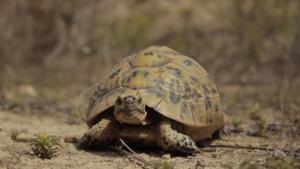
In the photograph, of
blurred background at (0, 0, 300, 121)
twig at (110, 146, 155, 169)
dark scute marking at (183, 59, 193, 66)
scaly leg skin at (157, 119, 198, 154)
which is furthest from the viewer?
blurred background at (0, 0, 300, 121)

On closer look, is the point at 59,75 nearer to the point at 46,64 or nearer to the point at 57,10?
the point at 46,64

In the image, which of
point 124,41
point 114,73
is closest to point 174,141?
point 114,73

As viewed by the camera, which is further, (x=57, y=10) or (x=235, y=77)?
(x=57, y=10)

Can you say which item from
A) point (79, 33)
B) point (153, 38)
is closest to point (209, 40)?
point (153, 38)

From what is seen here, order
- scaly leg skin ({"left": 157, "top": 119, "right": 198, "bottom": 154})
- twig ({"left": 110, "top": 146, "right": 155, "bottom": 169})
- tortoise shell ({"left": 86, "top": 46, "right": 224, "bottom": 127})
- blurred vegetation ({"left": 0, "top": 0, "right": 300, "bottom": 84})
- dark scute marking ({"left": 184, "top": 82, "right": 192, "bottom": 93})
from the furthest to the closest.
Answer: blurred vegetation ({"left": 0, "top": 0, "right": 300, "bottom": 84}) → dark scute marking ({"left": 184, "top": 82, "right": 192, "bottom": 93}) → tortoise shell ({"left": 86, "top": 46, "right": 224, "bottom": 127}) → scaly leg skin ({"left": 157, "top": 119, "right": 198, "bottom": 154}) → twig ({"left": 110, "top": 146, "right": 155, "bottom": 169})

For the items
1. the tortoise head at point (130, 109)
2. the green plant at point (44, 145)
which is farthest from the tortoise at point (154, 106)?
the green plant at point (44, 145)

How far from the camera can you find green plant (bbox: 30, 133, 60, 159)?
404 cm

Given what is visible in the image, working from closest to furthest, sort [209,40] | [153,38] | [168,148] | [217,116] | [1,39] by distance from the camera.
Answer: [168,148]
[217,116]
[1,39]
[209,40]
[153,38]

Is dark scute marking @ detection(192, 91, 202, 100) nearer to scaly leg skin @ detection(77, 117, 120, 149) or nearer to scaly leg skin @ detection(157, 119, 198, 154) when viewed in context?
scaly leg skin @ detection(157, 119, 198, 154)

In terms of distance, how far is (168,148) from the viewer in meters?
4.23

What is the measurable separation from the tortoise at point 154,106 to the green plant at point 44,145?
38 cm

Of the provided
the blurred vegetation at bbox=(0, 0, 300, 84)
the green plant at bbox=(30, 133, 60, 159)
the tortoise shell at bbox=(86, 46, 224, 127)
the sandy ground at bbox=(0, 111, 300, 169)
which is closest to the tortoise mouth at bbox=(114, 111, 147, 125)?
the tortoise shell at bbox=(86, 46, 224, 127)

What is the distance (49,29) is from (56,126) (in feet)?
14.7

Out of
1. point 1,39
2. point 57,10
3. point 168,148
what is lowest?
point 168,148
